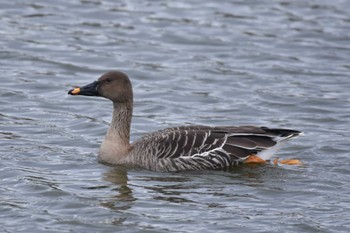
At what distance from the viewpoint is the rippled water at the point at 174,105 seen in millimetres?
12594

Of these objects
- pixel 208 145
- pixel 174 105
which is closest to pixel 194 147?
pixel 208 145

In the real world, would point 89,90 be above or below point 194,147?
above

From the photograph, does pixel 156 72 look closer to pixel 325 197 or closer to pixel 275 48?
pixel 275 48

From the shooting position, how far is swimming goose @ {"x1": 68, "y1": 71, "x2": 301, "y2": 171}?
48.4ft

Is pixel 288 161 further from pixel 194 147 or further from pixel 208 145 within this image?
pixel 194 147

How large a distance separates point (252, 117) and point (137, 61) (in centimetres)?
437

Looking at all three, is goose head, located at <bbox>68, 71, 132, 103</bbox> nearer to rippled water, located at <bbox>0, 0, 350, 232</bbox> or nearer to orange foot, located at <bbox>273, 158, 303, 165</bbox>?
rippled water, located at <bbox>0, 0, 350, 232</bbox>

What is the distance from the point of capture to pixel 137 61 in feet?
70.7

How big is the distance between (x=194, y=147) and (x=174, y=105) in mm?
3888

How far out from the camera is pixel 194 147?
1486 cm

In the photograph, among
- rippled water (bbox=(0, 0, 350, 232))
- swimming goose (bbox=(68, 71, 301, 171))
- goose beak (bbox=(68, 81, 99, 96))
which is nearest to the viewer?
rippled water (bbox=(0, 0, 350, 232))

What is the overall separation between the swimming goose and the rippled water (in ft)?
0.70

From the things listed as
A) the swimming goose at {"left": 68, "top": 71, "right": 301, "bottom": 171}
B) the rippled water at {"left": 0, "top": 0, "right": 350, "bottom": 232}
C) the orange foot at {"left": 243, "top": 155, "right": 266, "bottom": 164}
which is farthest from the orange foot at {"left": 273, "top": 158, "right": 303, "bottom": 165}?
the orange foot at {"left": 243, "top": 155, "right": 266, "bottom": 164}

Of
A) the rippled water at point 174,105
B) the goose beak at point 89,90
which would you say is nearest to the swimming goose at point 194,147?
the goose beak at point 89,90
